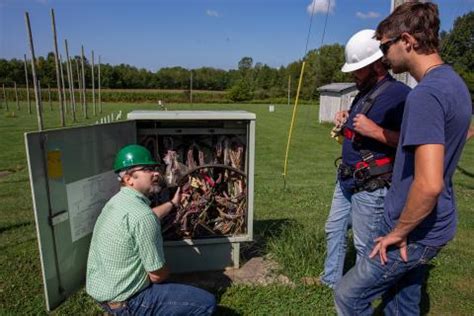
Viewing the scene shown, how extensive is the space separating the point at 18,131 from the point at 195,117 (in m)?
19.2

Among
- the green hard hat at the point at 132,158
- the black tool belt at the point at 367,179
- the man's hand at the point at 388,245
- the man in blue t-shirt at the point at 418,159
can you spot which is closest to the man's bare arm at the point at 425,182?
the man in blue t-shirt at the point at 418,159

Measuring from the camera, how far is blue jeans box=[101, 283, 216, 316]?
8.57 ft

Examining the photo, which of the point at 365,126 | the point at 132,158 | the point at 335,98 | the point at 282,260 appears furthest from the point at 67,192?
the point at 335,98

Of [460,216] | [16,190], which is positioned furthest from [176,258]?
[16,190]

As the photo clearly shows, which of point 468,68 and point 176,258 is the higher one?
point 468,68

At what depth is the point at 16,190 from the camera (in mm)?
8195

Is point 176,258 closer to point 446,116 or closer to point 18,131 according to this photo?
point 446,116

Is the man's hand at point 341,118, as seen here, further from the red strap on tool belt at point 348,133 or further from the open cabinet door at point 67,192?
the open cabinet door at point 67,192

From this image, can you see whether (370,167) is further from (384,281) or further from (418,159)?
(418,159)

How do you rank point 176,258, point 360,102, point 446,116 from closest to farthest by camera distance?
point 446,116 → point 360,102 → point 176,258

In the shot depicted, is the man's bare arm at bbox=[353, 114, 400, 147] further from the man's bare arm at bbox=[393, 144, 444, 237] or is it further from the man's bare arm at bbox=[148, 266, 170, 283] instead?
the man's bare arm at bbox=[148, 266, 170, 283]

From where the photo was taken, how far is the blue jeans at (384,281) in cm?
221

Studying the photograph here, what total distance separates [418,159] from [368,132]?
0.92m

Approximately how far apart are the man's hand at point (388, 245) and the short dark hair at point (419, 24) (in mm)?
987
